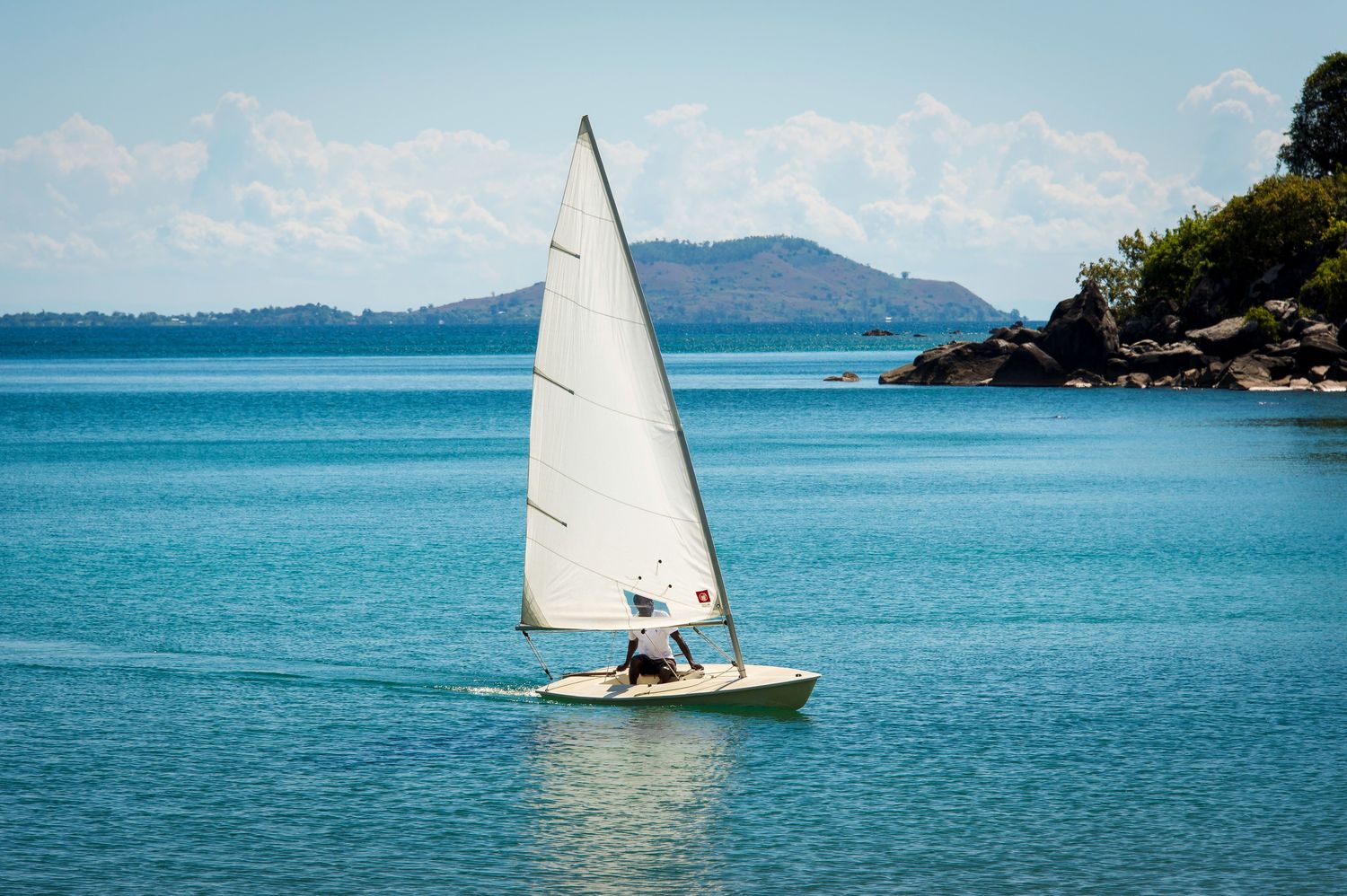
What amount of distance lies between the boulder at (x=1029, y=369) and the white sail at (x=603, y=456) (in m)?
120

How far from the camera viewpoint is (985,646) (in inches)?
1249

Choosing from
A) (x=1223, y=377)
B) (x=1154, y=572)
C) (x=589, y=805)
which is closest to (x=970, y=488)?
(x=1154, y=572)

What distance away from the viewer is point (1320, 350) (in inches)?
4456

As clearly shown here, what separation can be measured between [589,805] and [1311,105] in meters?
140

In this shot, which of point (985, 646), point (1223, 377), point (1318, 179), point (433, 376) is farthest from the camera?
point (433, 376)

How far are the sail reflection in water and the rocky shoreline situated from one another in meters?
100

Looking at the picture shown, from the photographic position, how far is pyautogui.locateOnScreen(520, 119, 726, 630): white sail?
2438 centimetres

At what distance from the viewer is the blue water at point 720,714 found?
19.1 meters

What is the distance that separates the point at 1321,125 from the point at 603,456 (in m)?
136

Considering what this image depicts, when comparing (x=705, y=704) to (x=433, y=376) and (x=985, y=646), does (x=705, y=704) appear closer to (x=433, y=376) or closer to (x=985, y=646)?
(x=985, y=646)

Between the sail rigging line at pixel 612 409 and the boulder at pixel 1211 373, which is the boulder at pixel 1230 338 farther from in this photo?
the sail rigging line at pixel 612 409

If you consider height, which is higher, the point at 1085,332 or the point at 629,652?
the point at 1085,332

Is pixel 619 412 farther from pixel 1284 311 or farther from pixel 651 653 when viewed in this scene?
pixel 1284 311

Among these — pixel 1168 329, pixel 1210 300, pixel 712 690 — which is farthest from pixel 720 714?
pixel 1168 329
